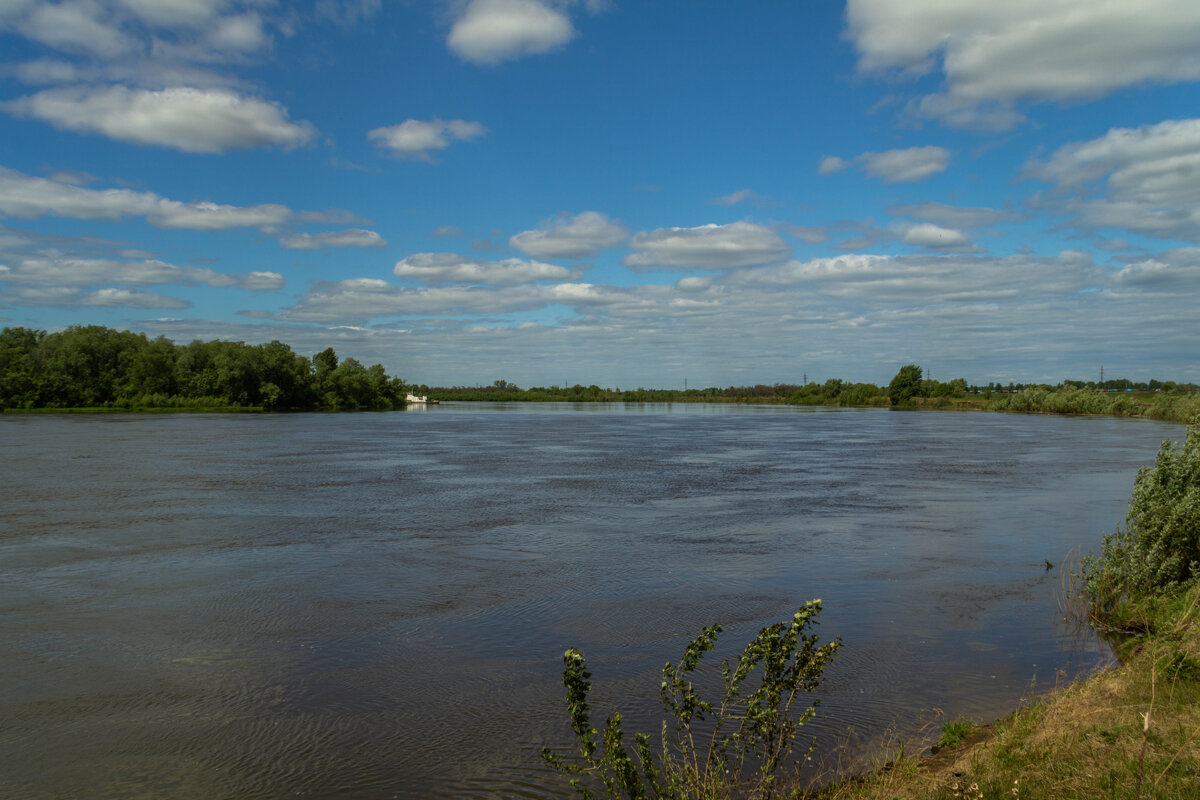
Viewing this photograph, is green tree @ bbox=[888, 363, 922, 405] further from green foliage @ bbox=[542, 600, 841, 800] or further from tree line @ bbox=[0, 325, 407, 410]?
green foliage @ bbox=[542, 600, 841, 800]

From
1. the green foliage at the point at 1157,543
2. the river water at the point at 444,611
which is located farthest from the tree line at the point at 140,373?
the green foliage at the point at 1157,543

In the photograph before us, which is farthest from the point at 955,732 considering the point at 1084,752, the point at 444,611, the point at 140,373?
the point at 140,373

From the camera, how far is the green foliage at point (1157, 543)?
9.61m

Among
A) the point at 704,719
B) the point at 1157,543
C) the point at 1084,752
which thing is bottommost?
the point at 1084,752

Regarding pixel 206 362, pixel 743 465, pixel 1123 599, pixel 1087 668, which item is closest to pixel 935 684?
pixel 1087 668

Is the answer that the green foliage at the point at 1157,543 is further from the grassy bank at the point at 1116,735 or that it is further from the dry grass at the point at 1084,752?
the dry grass at the point at 1084,752

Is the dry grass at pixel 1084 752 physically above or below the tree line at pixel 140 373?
below

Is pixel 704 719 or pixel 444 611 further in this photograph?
pixel 444 611

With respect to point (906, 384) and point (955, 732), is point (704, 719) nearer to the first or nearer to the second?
point (955, 732)

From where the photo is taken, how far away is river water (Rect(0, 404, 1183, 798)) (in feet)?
20.8

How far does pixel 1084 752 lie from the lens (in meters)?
5.15

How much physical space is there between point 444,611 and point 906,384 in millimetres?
128157

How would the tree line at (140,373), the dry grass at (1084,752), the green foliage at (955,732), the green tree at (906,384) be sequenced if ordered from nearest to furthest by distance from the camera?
the dry grass at (1084,752)
the green foliage at (955,732)
the tree line at (140,373)
the green tree at (906,384)

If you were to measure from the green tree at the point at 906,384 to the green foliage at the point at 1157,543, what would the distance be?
12307 centimetres
